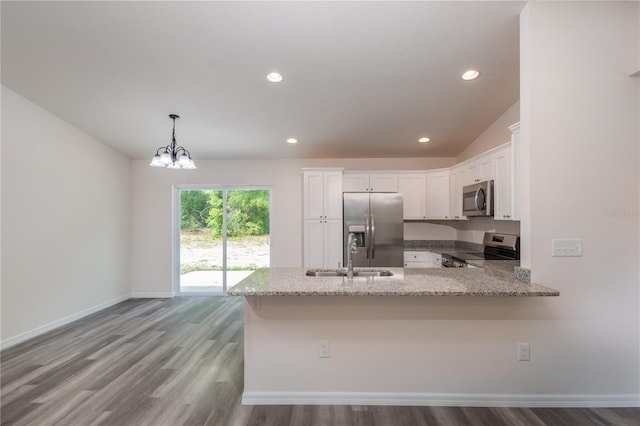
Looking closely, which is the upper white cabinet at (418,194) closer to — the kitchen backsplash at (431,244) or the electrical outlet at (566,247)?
the kitchen backsplash at (431,244)

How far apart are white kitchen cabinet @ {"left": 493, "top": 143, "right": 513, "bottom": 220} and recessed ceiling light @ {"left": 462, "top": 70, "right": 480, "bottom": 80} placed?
0.83m

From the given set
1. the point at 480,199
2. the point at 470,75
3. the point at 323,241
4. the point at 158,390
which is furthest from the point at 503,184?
the point at 158,390

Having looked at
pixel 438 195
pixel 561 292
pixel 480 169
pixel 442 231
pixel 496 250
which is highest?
pixel 480 169

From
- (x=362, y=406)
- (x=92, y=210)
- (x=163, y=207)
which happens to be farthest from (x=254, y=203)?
(x=362, y=406)

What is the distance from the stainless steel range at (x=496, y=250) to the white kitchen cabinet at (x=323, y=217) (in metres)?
1.62

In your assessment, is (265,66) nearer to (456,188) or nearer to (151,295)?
(456,188)

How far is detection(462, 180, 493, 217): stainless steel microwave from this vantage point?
3320 mm

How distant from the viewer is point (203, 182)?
498 centimetres

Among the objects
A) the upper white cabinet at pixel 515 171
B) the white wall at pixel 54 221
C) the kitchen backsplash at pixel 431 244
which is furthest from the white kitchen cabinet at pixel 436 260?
the white wall at pixel 54 221

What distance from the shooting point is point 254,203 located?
5.04m

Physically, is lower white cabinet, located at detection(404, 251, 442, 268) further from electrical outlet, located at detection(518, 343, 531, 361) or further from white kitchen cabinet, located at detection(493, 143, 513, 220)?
electrical outlet, located at detection(518, 343, 531, 361)

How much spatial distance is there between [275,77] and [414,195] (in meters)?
2.89

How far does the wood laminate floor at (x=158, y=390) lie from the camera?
6.17ft

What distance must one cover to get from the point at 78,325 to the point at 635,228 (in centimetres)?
586
